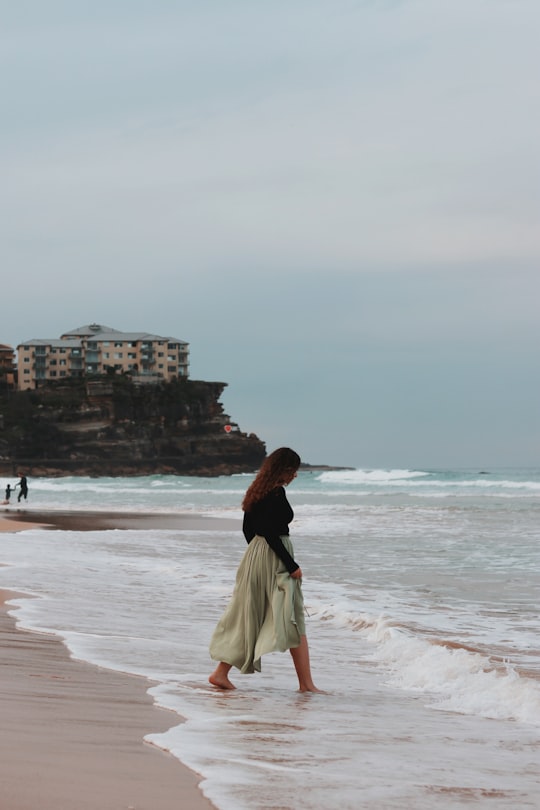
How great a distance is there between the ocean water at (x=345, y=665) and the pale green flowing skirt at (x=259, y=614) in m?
0.26

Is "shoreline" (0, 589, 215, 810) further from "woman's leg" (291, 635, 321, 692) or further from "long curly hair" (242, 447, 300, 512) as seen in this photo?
"long curly hair" (242, 447, 300, 512)

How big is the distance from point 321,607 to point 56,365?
13437 centimetres

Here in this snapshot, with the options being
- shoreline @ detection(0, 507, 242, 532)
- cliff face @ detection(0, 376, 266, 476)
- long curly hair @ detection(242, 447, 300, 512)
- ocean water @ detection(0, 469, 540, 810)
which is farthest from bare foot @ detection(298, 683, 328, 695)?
cliff face @ detection(0, 376, 266, 476)

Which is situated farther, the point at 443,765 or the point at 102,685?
the point at 102,685

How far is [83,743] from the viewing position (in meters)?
3.91

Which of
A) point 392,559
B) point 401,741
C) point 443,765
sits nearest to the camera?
point 443,765

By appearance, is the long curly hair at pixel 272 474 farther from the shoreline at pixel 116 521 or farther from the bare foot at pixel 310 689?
the shoreline at pixel 116 521

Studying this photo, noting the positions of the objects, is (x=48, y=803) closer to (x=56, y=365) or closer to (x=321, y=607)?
(x=321, y=607)

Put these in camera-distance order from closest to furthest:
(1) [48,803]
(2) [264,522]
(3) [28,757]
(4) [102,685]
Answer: (1) [48,803]
(3) [28,757]
(4) [102,685]
(2) [264,522]

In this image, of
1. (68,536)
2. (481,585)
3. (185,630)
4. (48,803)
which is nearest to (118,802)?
(48,803)

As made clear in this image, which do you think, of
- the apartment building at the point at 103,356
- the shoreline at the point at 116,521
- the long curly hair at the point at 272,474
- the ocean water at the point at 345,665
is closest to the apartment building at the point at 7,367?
the apartment building at the point at 103,356

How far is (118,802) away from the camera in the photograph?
10.1ft

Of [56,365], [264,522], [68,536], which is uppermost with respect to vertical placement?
[56,365]

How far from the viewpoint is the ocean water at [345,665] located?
12.3 feet
